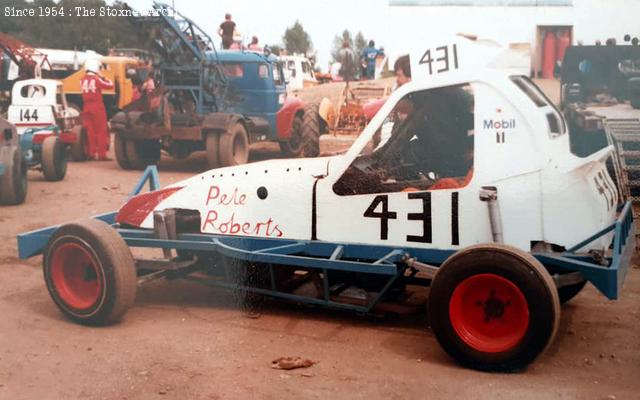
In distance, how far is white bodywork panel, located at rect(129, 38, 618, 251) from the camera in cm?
474

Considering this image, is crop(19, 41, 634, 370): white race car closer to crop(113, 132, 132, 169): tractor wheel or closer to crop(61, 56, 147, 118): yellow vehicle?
crop(113, 132, 132, 169): tractor wheel

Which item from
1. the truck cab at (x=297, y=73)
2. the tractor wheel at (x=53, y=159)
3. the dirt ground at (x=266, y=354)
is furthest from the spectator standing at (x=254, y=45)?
the dirt ground at (x=266, y=354)

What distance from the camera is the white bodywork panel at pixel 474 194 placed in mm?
4738

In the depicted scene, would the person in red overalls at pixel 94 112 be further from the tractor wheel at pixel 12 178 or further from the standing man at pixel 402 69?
the standing man at pixel 402 69

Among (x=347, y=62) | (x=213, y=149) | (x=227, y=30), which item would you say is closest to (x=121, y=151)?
(x=213, y=149)

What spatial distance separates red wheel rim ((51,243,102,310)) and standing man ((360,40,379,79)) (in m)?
2.99

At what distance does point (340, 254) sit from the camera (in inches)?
201

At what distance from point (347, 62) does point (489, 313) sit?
384cm

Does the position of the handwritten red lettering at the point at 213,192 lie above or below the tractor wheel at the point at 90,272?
above

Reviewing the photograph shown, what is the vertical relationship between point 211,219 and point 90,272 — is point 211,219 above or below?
above

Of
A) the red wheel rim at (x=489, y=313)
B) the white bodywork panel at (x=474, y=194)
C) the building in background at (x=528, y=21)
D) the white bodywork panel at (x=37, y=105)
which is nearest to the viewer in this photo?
the red wheel rim at (x=489, y=313)

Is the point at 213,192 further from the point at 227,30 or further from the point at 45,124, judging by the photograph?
the point at 45,124

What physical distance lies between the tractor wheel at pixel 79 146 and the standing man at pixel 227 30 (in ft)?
11.4

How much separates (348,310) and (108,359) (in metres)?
1.43
